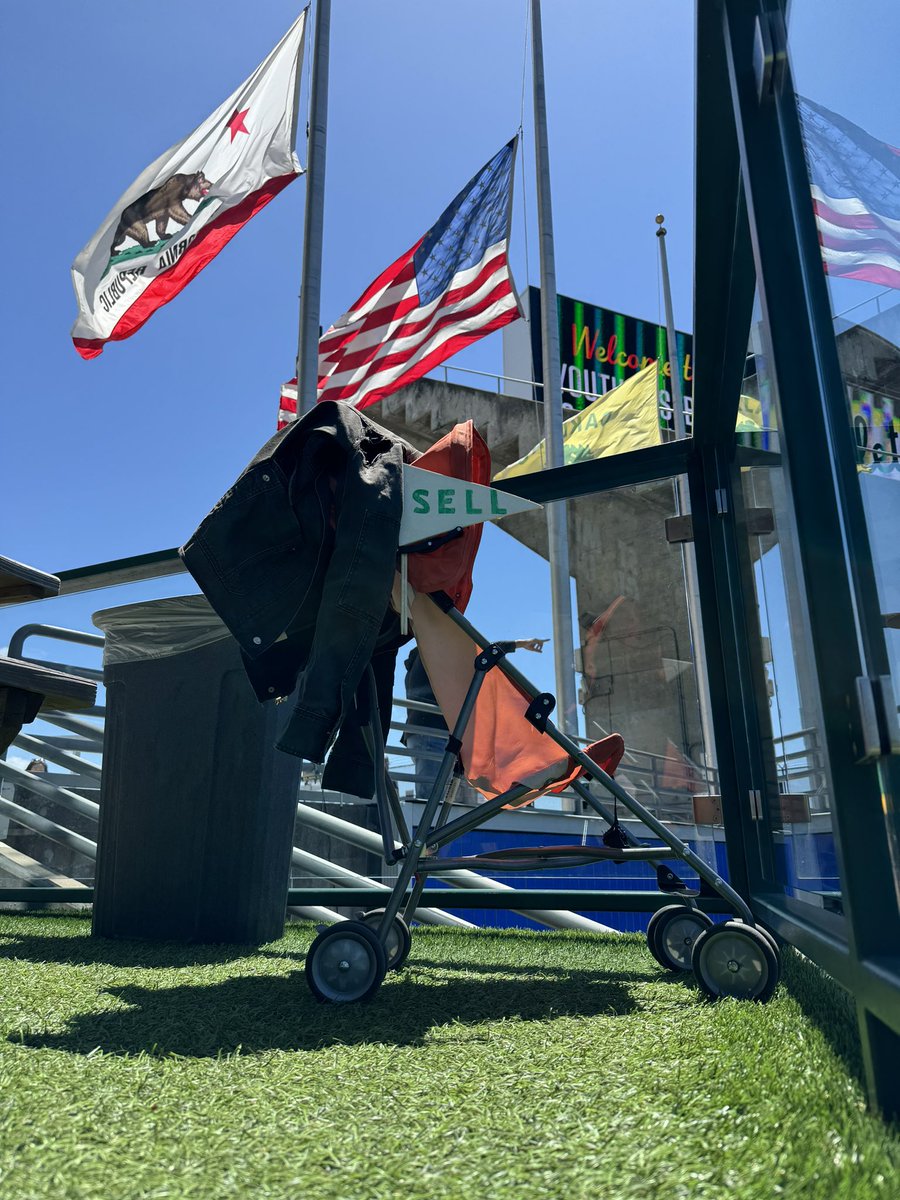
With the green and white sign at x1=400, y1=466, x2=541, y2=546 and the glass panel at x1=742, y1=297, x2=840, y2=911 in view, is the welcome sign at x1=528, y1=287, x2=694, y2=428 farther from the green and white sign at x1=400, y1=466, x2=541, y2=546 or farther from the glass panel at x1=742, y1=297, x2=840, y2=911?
the green and white sign at x1=400, y1=466, x2=541, y2=546

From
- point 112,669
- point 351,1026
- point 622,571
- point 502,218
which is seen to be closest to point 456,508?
point 351,1026

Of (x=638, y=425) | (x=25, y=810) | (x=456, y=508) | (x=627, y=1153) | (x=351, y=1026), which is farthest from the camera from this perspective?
(x=638, y=425)

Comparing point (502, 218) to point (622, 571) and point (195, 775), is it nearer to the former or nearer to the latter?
point (622, 571)

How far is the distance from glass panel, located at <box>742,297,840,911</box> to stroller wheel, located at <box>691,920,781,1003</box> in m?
0.14

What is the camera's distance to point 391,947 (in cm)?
210

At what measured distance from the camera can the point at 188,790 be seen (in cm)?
275

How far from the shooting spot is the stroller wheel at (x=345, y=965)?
1622 mm

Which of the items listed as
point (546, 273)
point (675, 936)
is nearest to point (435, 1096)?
point (675, 936)

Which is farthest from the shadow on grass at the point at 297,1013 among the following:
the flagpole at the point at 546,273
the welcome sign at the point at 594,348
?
the welcome sign at the point at 594,348

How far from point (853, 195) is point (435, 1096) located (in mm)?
1154

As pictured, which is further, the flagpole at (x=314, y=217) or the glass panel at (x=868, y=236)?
the flagpole at (x=314, y=217)

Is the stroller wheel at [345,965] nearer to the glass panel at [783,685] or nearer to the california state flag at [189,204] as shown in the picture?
the glass panel at [783,685]

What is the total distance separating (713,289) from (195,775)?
6.87ft

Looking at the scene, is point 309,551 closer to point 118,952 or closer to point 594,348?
point 118,952
